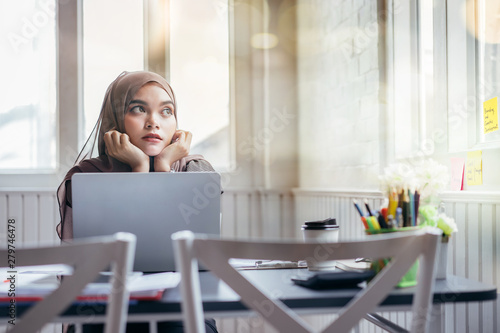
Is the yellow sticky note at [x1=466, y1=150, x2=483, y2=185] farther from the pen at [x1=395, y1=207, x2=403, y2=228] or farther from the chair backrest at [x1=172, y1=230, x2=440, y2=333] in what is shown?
the chair backrest at [x1=172, y1=230, x2=440, y2=333]

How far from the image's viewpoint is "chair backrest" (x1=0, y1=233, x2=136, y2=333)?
0.72 meters

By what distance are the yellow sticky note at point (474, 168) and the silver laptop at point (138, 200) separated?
2.79ft

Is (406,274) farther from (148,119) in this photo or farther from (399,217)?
(148,119)

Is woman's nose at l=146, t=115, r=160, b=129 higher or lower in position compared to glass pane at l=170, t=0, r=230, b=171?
lower

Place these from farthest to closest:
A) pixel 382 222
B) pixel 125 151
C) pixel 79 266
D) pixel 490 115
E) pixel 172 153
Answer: pixel 172 153
pixel 125 151
pixel 490 115
pixel 382 222
pixel 79 266

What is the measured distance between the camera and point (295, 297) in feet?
2.94

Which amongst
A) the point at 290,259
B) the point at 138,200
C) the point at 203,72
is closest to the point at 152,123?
the point at 138,200

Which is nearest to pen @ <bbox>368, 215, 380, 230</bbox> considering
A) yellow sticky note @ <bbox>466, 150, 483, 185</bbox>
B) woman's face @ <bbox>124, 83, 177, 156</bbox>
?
yellow sticky note @ <bbox>466, 150, 483, 185</bbox>

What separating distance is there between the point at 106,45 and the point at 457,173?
96.1 inches

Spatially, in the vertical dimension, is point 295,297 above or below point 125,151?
below

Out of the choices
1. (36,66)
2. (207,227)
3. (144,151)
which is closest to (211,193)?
(207,227)

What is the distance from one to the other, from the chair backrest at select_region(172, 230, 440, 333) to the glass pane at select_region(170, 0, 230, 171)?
254 centimetres

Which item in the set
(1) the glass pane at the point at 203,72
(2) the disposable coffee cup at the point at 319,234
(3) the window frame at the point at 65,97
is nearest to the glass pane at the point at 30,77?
(3) the window frame at the point at 65,97

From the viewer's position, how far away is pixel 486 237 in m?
1.39
